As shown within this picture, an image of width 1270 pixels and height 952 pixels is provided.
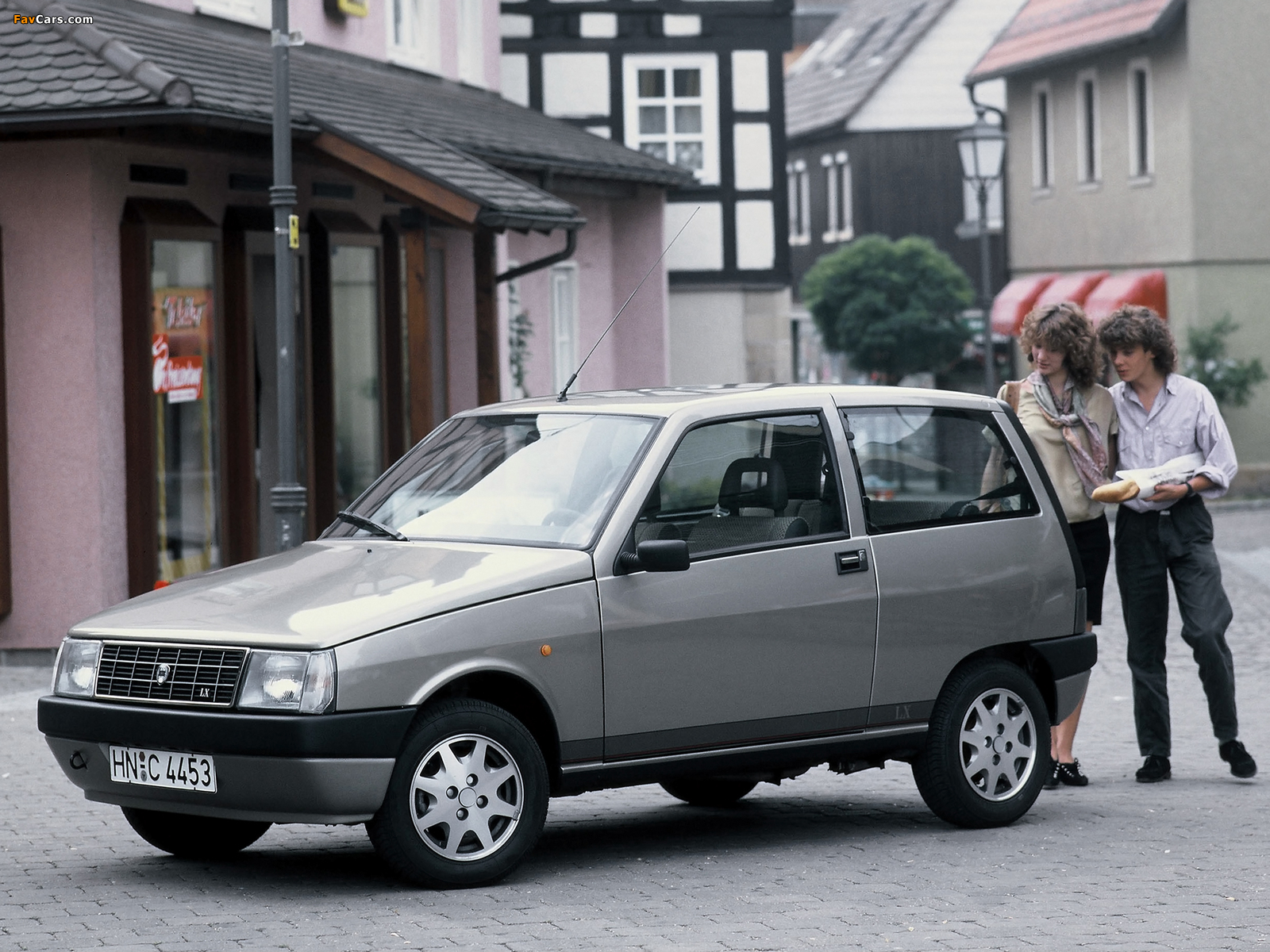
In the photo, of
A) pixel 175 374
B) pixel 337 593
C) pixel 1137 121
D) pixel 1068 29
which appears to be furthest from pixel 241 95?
pixel 1068 29

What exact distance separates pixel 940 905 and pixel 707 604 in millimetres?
1308

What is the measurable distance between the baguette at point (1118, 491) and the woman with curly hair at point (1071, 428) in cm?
16

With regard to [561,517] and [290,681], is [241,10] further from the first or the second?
[290,681]

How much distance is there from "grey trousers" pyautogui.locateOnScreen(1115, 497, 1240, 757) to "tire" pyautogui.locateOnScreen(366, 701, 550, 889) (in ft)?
11.4

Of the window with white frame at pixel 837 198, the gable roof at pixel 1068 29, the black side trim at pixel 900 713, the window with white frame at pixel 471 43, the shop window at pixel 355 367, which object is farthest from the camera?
the window with white frame at pixel 837 198

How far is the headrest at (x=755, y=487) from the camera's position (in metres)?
7.87

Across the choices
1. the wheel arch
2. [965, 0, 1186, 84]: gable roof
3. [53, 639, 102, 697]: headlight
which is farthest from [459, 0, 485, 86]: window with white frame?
the wheel arch

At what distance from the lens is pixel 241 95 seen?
47.3 feet

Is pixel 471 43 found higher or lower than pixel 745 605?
higher

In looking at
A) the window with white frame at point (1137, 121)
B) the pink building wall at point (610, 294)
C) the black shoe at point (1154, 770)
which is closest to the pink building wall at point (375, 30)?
the pink building wall at point (610, 294)

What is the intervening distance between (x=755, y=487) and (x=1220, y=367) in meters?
27.9

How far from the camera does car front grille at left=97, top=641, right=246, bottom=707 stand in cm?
688

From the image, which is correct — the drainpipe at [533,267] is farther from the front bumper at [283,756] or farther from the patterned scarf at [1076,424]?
the front bumper at [283,756]

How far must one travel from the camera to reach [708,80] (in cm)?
2920
